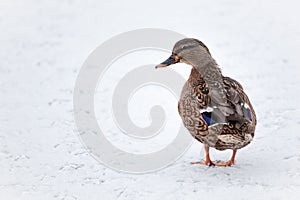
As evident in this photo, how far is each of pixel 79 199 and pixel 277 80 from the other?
152 inches

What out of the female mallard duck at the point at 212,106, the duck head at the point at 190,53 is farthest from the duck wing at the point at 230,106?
the duck head at the point at 190,53

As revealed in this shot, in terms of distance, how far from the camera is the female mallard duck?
4.71 metres

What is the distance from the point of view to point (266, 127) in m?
6.02

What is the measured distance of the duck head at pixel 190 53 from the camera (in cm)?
535

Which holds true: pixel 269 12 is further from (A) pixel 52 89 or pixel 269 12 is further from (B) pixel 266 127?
(A) pixel 52 89

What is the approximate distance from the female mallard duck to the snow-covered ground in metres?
0.48

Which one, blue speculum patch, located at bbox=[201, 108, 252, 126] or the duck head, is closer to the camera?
blue speculum patch, located at bbox=[201, 108, 252, 126]

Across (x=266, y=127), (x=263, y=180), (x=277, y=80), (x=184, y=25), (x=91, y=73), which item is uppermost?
(x=184, y=25)

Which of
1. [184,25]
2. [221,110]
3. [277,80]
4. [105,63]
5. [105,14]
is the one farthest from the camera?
[105,14]

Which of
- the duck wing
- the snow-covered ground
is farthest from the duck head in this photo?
the snow-covered ground

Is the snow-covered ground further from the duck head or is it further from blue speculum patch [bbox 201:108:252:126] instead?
the duck head

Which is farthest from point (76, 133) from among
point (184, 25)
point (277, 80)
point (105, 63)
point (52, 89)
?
point (184, 25)

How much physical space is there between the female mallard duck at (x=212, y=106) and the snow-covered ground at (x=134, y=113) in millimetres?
479

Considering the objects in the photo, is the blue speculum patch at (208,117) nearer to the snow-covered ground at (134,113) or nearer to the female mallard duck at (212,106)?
the female mallard duck at (212,106)
